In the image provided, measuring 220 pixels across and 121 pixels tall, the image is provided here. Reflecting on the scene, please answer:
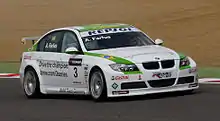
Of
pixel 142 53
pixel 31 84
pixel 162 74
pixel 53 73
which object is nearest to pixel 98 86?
pixel 142 53

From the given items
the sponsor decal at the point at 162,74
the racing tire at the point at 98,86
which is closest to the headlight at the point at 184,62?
the sponsor decal at the point at 162,74

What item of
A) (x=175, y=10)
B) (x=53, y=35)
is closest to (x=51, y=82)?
(x=53, y=35)

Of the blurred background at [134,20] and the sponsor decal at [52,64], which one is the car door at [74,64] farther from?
the blurred background at [134,20]

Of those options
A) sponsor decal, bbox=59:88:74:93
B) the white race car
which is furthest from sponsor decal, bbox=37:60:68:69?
sponsor decal, bbox=59:88:74:93

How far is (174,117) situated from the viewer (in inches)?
428

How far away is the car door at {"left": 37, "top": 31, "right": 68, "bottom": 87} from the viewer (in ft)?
46.5

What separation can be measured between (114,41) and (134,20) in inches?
322

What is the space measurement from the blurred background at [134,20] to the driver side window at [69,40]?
17.5 feet

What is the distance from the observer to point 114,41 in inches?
555

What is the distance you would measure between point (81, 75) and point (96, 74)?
51 cm

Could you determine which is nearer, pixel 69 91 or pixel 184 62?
pixel 184 62

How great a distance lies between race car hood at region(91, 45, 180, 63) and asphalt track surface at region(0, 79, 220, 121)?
0.76 meters

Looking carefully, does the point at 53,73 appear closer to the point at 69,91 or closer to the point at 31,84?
the point at 69,91

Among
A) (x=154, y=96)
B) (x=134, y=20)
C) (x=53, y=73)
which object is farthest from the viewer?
(x=134, y=20)
